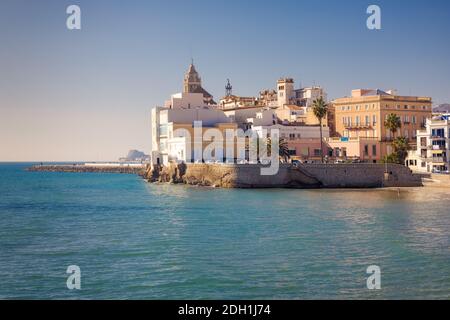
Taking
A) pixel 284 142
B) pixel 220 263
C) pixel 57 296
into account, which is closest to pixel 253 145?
pixel 284 142

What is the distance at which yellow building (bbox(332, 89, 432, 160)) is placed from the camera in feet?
276

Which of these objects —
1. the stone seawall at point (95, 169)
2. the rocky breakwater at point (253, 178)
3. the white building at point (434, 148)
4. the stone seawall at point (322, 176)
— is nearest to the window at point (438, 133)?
the white building at point (434, 148)

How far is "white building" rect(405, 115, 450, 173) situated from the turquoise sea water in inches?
931

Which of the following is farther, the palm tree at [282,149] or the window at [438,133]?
the palm tree at [282,149]

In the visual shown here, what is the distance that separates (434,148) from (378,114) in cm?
1087

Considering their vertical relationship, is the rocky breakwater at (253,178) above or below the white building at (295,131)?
below

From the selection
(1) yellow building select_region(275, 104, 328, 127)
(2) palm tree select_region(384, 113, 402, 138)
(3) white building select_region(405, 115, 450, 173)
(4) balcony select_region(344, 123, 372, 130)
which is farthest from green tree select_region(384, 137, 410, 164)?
(1) yellow building select_region(275, 104, 328, 127)

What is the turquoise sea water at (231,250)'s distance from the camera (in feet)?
75.5

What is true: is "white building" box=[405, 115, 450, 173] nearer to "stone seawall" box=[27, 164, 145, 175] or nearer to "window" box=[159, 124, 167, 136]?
"window" box=[159, 124, 167, 136]

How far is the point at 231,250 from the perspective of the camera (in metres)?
30.2

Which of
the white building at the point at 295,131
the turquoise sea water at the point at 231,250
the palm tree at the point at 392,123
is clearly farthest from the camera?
the white building at the point at 295,131

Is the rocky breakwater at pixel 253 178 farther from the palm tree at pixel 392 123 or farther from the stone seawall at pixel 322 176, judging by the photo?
the palm tree at pixel 392 123

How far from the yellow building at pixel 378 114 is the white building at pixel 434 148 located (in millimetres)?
6300
